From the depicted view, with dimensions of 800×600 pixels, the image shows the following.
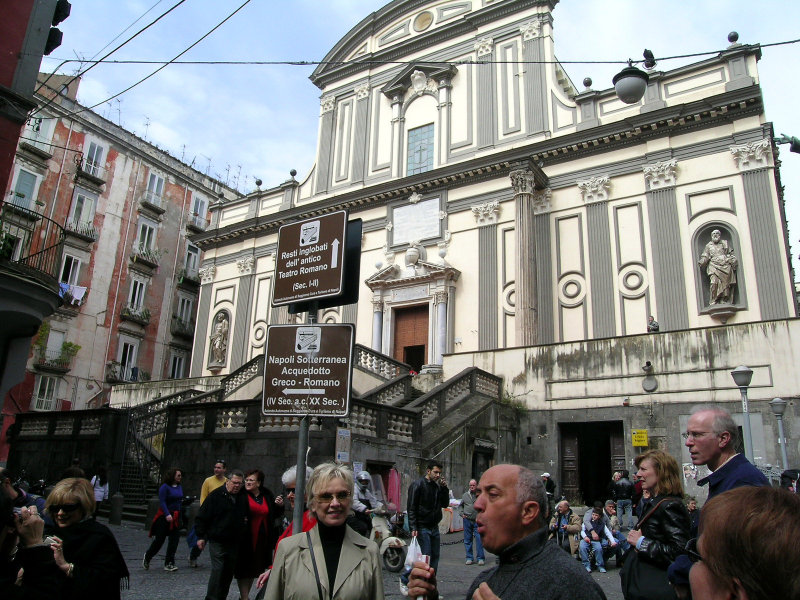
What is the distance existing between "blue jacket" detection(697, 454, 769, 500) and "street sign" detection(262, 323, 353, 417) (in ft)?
7.67

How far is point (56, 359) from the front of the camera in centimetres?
2883

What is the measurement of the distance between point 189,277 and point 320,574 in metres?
35.4

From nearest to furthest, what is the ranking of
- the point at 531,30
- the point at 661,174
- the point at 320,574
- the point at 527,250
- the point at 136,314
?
the point at 320,574 < the point at 661,174 < the point at 527,250 < the point at 531,30 < the point at 136,314

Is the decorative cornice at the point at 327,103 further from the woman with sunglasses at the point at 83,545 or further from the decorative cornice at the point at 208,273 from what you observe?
the woman with sunglasses at the point at 83,545

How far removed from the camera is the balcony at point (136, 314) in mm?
32350

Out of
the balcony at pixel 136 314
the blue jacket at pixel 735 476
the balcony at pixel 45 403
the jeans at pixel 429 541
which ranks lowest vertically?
the jeans at pixel 429 541

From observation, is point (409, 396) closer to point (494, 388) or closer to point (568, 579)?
point (494, 388)

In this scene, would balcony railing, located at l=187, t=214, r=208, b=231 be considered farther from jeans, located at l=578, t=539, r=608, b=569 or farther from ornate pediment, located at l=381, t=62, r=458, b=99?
jeans, located at l=578, t=539, r=608, b=569

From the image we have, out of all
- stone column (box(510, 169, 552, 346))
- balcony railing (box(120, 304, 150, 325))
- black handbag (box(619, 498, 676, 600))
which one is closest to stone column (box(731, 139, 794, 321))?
stone column (box(510, 169, 552, 346))

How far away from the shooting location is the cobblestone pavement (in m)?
7.39

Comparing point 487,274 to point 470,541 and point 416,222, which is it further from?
point 470,541

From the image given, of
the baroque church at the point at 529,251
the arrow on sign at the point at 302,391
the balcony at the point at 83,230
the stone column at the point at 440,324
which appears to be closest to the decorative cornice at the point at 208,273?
the baroque church at the point at 529,251

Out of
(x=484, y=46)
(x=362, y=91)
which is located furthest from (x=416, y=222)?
(x=362, y=91)

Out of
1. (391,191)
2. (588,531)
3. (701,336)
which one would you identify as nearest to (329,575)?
(588,531)
